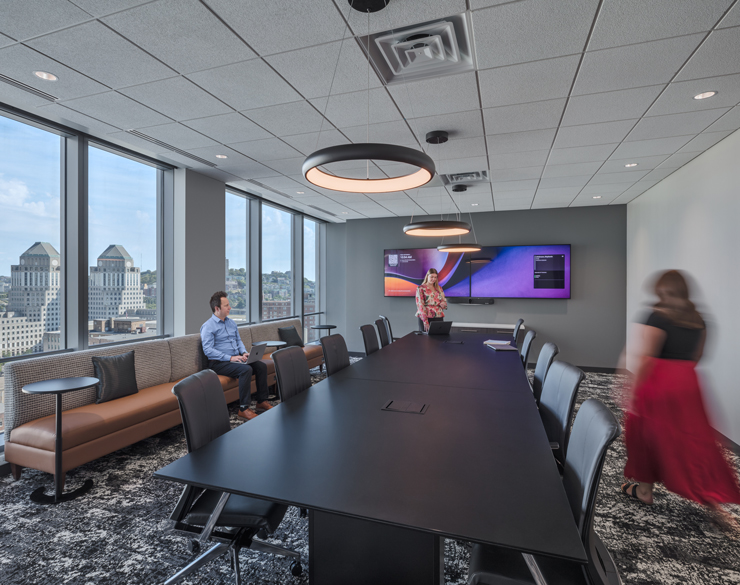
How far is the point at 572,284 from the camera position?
712 centimetres

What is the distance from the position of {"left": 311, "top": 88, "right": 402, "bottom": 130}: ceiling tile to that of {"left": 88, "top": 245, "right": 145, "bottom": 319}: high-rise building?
116 inches

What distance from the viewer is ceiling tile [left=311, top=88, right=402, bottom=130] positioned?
2980 millimetres

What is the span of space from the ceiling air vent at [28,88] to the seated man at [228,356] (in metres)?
2.21

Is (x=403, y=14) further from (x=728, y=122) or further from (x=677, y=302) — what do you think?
(x=728, y=122)

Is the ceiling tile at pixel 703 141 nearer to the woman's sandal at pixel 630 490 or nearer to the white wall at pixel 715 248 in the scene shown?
the white wall at pixel 715 248

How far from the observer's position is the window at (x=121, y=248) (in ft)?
13.5

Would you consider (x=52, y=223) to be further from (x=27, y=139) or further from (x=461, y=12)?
(x=461, y=12)

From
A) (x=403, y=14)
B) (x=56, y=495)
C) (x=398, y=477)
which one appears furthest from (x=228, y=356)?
(x=403, y=14)

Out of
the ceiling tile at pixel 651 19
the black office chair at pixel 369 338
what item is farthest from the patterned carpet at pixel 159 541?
the ceiling tile at pixel 651 19

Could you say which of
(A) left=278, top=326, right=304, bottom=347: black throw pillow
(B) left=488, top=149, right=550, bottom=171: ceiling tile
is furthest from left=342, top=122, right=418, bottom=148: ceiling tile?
(A) left=278, top=326, right=304, bottom=347: black throw pillow

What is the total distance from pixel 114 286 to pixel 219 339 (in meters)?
1.30

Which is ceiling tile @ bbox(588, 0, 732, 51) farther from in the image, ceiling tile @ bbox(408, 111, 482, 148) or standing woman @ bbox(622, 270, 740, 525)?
standing woman @ bbox(622, 270, 740, 525)

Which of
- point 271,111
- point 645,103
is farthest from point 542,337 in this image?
point 271,111

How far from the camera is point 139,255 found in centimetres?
468
